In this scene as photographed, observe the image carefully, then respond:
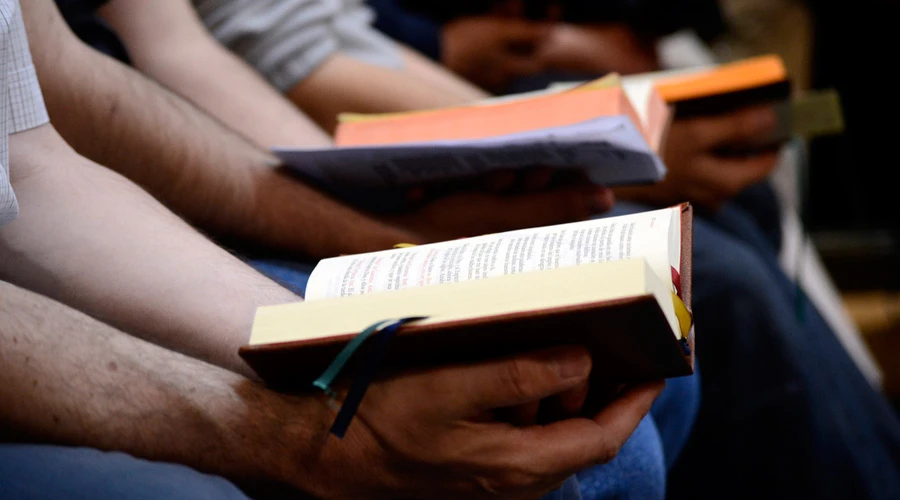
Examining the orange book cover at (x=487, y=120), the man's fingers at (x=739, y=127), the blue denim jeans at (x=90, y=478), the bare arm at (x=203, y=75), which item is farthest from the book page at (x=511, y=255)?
the man's fingers at (x=739, y=127)

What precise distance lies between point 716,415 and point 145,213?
2.63 ft

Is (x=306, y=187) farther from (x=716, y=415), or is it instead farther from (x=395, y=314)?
(x=716, y=415)

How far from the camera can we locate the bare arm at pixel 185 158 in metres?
0.72

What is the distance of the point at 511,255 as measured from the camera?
49 cm

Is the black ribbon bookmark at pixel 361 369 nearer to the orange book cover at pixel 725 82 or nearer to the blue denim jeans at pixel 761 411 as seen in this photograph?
the orange book cover at pixel 725 82

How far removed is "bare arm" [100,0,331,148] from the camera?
0.96m

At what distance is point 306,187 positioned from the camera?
0.83 metres

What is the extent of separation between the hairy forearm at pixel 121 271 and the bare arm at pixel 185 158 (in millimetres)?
147

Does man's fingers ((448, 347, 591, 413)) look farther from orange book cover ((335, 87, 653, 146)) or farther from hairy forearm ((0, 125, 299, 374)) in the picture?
orange book cover ((335, 87, 653, 146))

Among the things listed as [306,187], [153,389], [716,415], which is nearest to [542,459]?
[153,389]

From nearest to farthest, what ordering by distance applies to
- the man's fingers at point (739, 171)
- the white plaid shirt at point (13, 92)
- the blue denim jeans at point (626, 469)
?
the white plaid shirt at point (13, 92) < the blue denim jeans at point (626, 469) < the man's fingers at point (739, 171)

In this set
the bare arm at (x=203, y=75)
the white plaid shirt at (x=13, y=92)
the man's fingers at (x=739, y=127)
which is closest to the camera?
the white plaid shirt at (x=13, y=92)

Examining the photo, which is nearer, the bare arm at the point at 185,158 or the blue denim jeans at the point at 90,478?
the blue denim jeans at the point at 90,478

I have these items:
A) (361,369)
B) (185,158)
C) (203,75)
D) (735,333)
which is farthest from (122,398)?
(735,333)
